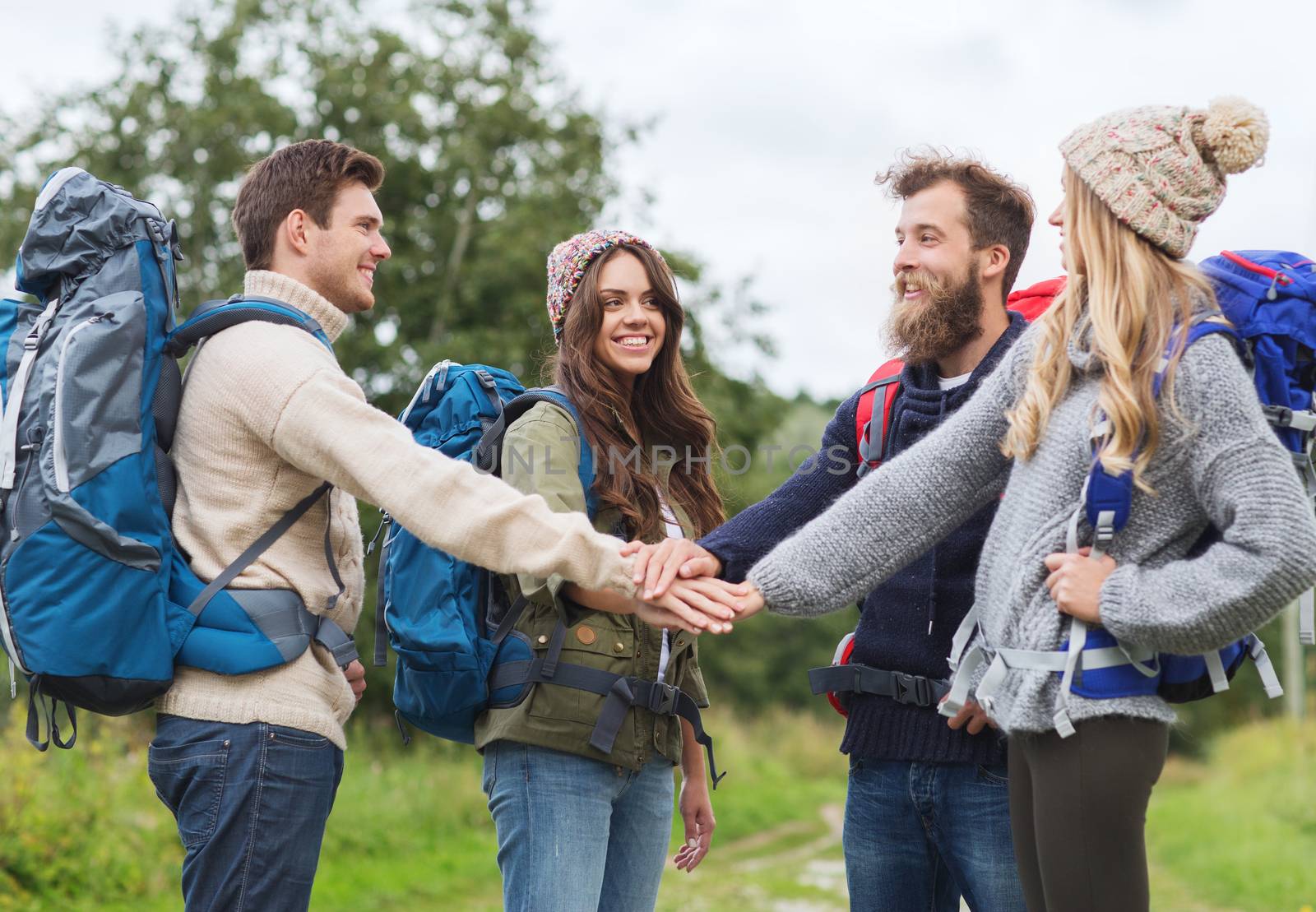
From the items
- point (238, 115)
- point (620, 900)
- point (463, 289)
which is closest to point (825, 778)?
point (463, 289)

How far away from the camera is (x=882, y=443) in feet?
10.4

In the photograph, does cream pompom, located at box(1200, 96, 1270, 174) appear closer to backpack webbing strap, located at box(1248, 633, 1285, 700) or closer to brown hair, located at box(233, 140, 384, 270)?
backpack webbing strap, located at box(1248, 633, 1285, 700)

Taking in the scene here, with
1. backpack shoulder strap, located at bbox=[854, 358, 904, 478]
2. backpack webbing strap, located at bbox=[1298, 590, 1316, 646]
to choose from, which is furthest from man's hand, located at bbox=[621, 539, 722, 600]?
backpack webbing strap, located at bbox=[1298, 590, 1316, 646]

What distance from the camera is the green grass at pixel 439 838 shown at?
6.59 meters

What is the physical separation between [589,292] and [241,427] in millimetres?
1044

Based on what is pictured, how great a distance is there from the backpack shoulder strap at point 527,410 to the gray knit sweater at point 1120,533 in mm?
570

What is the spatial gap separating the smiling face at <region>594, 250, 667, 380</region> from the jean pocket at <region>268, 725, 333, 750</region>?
49.2 inches

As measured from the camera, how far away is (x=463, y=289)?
14.8 metres

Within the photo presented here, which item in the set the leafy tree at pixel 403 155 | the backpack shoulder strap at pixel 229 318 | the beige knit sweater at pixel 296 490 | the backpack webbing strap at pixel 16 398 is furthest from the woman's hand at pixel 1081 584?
the leafy tree at pixel 403 155

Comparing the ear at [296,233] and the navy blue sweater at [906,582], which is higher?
the ear at [296,233]

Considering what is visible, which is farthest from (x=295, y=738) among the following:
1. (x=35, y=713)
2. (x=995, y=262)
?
(x=995, y=262)

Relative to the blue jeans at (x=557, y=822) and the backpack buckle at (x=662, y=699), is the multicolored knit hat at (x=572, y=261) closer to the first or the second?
the backpack buckle at (x=662, y=699)

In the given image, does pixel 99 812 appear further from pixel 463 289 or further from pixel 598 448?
pixel 463 289

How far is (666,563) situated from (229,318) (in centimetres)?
115
